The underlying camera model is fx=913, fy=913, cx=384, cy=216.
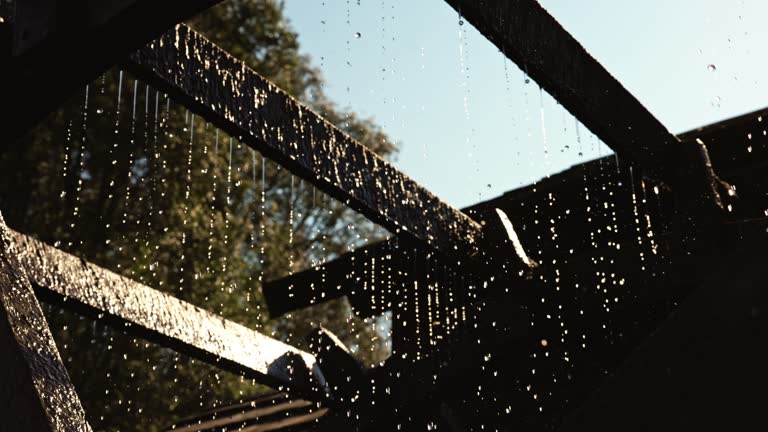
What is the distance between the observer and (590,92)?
13.8 feet

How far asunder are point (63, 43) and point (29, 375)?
0.92 metres

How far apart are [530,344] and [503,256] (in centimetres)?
54

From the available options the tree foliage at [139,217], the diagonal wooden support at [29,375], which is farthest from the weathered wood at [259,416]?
the tree foliage at [139,217]

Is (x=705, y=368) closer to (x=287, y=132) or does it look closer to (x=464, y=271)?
(x=287, y=132)

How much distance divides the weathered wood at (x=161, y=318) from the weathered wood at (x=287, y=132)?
0.95m

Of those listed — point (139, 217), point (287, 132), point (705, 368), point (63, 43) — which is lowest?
point (705, 368)

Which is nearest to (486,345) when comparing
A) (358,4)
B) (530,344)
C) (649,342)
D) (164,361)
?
(530,344)

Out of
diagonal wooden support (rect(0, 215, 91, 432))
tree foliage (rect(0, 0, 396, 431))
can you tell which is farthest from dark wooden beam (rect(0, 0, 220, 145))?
tree foliage (rect(0, 0, 396, 431))

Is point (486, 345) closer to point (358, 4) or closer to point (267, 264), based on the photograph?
point (358, 4)

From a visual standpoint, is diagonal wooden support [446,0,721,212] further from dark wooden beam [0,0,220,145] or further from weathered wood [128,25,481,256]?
dark wooden beam [0,0,220,145]

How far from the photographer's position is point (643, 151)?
4621mm

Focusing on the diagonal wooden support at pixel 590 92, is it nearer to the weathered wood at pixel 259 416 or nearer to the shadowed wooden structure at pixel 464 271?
the shadowed wooden structure at pixel 464 271

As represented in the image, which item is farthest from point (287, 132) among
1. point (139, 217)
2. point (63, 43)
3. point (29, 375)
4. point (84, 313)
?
point (139, 217)

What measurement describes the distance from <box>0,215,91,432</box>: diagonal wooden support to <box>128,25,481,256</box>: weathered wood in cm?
98
